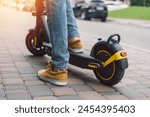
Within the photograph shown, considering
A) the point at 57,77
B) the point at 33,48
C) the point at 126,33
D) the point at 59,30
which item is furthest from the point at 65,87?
the point at 126,33

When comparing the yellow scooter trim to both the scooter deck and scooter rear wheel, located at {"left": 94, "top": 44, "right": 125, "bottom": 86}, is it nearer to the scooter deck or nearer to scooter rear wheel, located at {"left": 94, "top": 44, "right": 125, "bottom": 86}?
scooter rear wheel, located at {"left": 94, "top": 44, "right": 125, "bottom": 86}

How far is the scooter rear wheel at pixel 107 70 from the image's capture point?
14.0ft

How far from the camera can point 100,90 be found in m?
4.18

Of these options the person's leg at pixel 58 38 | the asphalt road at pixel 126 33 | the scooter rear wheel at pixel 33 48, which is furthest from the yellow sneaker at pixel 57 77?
the asphalt road at pixel 126 33

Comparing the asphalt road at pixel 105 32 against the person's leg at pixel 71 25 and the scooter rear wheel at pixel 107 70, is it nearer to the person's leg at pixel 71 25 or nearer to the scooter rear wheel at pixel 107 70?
the person's leg at pixel 71 25

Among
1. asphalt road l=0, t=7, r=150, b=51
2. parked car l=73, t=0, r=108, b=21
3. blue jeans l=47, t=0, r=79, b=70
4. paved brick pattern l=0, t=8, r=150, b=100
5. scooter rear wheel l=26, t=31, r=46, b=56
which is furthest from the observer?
parked car l=73, t=0, r=108, b=21

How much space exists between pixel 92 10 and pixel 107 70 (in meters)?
19.3

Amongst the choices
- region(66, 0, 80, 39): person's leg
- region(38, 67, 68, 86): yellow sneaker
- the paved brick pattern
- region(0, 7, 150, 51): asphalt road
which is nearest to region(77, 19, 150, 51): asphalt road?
region(0, 7, 150, 51): asphalt road

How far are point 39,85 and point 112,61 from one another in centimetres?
83

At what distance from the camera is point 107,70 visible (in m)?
4.37

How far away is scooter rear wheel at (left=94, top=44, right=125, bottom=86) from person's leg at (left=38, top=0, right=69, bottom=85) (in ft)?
1.45

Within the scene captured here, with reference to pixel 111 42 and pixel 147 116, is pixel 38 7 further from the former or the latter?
pixel 147 116

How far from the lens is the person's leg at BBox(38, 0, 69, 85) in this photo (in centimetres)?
411

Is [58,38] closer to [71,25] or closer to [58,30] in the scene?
[58,30]
